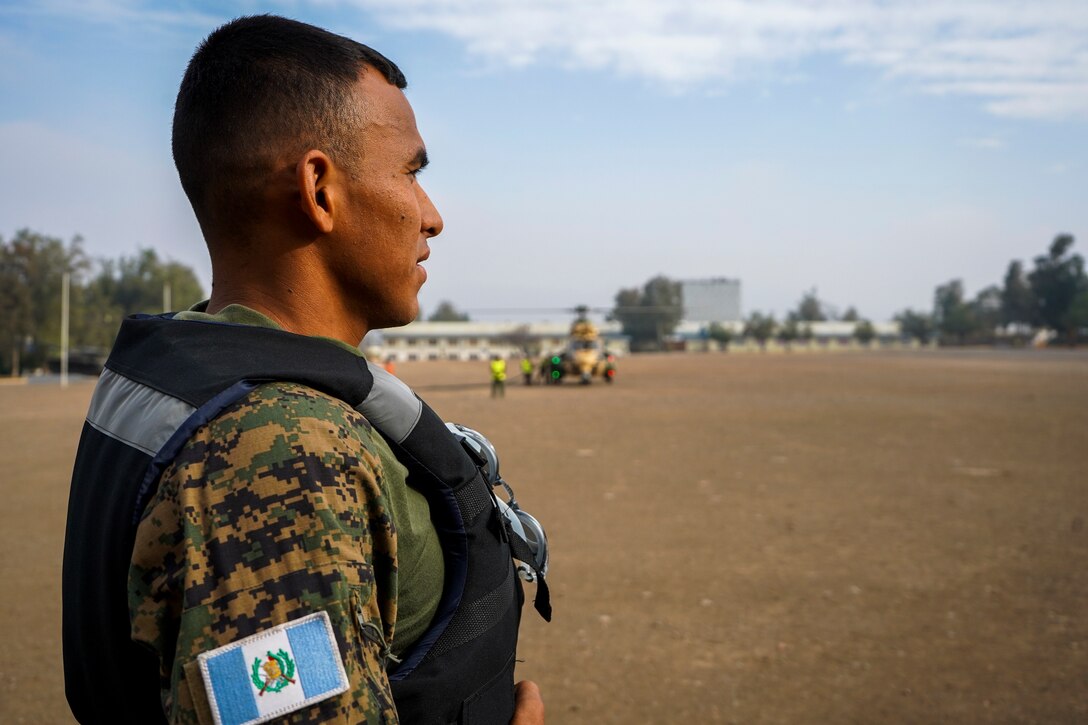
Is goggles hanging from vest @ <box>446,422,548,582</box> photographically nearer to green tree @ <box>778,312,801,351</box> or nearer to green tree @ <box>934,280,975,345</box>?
green tree @ <box>778,312,801,351</box>

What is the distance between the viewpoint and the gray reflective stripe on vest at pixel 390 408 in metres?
1.22

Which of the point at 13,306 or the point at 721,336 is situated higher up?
the point at 13,306

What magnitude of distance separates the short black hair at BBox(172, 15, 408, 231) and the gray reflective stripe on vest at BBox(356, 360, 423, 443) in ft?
1.09

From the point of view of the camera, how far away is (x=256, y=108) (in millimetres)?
1283

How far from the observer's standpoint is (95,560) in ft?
3.80

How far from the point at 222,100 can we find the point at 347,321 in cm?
37

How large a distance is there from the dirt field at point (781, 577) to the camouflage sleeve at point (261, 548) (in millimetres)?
3996

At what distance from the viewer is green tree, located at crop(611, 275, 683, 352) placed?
130750 millimetres

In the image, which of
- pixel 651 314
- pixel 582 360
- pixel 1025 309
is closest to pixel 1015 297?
pixel 1025 309

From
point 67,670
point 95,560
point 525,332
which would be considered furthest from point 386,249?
point 525,332

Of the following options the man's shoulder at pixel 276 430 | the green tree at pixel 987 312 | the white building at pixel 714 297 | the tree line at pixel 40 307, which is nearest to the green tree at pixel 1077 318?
the green tree at pixel 987 312

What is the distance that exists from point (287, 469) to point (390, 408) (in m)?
0.26

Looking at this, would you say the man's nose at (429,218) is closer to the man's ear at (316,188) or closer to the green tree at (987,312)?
the man's ear at (316,188)

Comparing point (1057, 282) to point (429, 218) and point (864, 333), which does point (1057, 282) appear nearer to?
point (864, 333)
